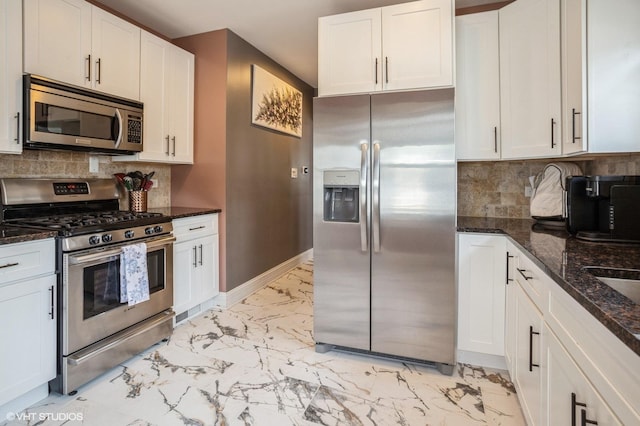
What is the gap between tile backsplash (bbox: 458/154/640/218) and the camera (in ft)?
8.63

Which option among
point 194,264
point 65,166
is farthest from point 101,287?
→ point 65,166

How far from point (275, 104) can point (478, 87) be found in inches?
92.2

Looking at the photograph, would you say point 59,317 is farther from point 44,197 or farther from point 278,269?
point 278,269

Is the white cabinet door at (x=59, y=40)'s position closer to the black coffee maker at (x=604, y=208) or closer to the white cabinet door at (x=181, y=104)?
the white cabinet door at (x=181, y=104)

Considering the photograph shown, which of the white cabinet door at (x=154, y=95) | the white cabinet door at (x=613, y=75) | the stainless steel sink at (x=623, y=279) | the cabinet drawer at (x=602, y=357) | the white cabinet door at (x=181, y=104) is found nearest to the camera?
the cabinet drawer at (x=602, y=357)

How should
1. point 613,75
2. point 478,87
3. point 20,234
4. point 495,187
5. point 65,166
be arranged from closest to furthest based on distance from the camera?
point 613,75 < point 20,234 < point 478,87 < point 65,166 < point 495,187

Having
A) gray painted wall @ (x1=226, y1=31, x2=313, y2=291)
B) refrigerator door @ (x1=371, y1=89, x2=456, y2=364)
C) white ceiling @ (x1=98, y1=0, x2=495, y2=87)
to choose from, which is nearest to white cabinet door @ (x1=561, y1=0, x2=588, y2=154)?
refrigerator door @ (x1=371, y1=89, x2=456, y2=364)

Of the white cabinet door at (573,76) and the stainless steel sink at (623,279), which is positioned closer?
the stainless steel sink at (623,279)

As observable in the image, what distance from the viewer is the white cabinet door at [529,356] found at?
138 centimetres

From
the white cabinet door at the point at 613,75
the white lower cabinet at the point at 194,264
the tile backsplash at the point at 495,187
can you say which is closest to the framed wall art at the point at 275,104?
the white lower cabinet at the point at 194,264

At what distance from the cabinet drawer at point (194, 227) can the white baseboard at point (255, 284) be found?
645 mm

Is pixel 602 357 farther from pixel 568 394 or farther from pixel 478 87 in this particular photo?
pixel 478 87

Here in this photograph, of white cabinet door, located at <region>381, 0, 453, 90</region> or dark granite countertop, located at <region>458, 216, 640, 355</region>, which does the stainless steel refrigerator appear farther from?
dark granite countertop, located at <region>458, 216, 640, 355</region>

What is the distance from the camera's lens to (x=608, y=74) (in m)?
1.64
